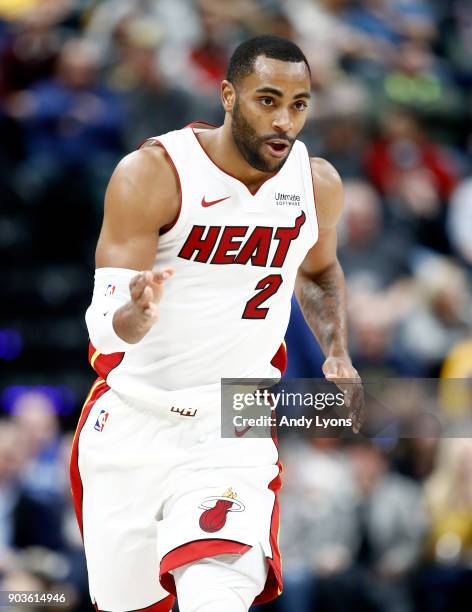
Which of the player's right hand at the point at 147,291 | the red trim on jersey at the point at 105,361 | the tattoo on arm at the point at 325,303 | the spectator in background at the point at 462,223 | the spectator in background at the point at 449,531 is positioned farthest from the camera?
the spectator in background at the point at 462,223

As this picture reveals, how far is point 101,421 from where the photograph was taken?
16.7ft

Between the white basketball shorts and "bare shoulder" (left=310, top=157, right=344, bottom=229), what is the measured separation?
0.99 metres

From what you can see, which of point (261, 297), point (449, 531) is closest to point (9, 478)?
A: point (449, 531)

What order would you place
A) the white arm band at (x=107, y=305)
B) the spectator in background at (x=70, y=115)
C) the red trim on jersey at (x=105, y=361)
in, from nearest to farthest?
the white arm band at (x=107, y=305) < the red trim on jersey at (x=105, y=361) < the spectator in background at (x=70, y=115)

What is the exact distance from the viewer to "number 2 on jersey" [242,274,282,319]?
498 centimetres

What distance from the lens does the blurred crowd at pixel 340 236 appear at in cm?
808

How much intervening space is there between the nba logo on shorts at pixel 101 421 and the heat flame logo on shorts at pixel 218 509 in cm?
60

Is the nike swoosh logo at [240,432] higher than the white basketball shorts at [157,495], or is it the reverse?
the nike swoosh logo at [240,432]

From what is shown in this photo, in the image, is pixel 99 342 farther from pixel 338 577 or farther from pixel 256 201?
pixel 338 577

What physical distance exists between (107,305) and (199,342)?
0.49 metres

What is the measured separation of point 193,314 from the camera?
493 cm

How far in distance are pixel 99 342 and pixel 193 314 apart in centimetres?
46

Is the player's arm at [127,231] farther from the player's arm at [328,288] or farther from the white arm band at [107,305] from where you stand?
the player's arm at [328,288]

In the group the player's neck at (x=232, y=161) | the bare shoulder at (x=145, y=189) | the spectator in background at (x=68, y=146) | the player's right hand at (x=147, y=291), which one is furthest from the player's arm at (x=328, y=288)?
the spectator in background at (x=68, y=146)
